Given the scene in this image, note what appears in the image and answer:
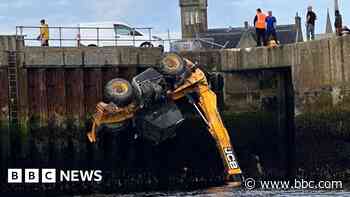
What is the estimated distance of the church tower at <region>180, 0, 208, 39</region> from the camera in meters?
56.6

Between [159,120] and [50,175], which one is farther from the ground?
[159,120]

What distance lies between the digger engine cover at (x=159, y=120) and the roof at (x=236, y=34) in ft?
52.0

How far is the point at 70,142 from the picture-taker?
42.8 m

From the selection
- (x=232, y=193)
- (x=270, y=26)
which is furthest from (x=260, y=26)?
(x=232, y=193)

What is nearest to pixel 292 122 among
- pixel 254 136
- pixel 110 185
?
pixel 254 136

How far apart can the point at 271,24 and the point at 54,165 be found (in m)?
9.29

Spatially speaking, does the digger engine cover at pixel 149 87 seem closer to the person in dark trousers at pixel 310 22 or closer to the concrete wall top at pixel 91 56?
the concrete wall top at pixel 91 56

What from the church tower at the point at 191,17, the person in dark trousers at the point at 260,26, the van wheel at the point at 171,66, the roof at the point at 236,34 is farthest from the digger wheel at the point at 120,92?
the roof at the point at 236,34

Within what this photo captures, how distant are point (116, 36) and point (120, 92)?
8.74m

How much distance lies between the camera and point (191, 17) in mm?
56844

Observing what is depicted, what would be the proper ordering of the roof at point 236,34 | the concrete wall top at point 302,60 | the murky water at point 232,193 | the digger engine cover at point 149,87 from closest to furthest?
1. the murky water at point 232,193
2. the digger engine cover at point 149,87
3. the concrete wall top at point 302,60
4. the roof at point 236,34

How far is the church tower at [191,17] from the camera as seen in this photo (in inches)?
2227

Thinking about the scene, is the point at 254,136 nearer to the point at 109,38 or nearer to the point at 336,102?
the point at 336,102

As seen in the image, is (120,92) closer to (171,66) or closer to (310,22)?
(171,66)
